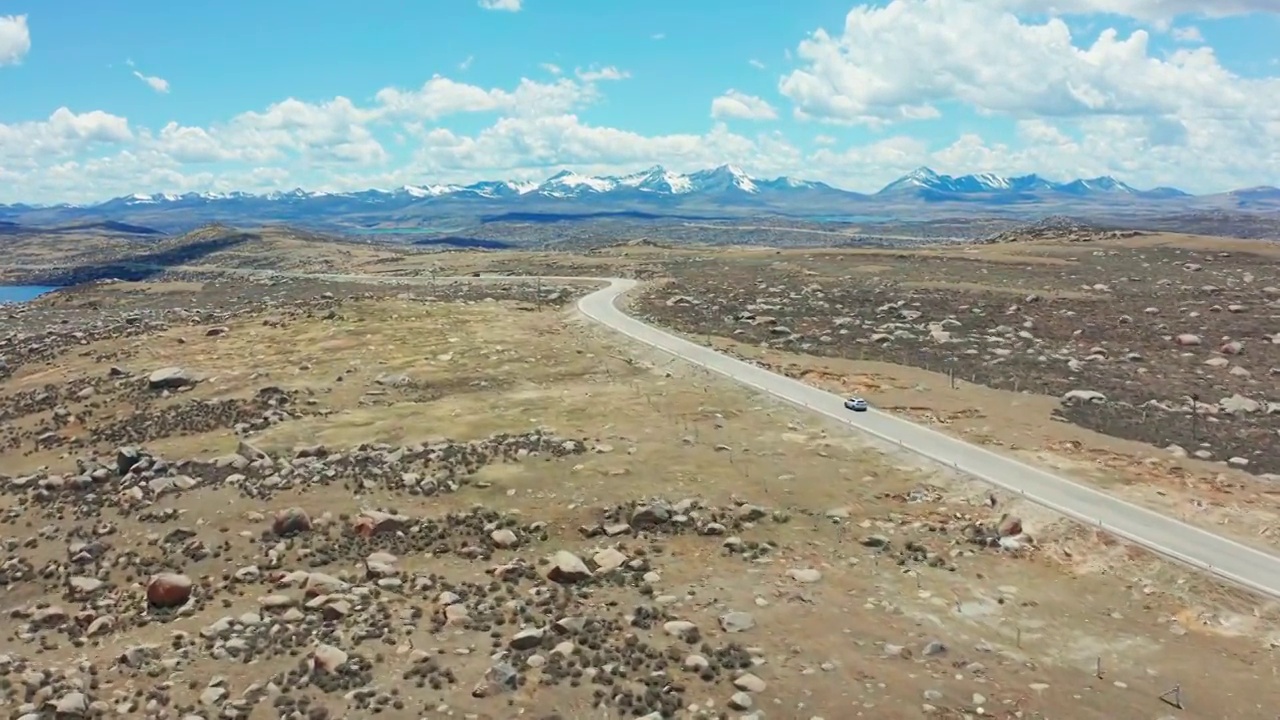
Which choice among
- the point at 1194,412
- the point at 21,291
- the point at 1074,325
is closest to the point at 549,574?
the point at 1194,412

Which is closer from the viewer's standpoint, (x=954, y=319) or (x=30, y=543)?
(x=30, y=543)

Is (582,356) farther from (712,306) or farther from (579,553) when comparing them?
(579,553)

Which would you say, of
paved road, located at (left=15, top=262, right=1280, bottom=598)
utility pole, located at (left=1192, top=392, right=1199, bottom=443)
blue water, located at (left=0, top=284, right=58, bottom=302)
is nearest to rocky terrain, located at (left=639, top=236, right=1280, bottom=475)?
utility pole, located at (left=1192, top=392, right=1199, bottom=443)

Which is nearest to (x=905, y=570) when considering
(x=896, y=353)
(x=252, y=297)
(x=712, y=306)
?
(x=896, y=353)

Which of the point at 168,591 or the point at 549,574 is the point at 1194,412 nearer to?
the point at 549,574

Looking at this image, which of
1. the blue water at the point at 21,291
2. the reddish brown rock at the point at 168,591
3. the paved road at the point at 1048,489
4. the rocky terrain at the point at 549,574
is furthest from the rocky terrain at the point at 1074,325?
the blue water at the point at 21,291

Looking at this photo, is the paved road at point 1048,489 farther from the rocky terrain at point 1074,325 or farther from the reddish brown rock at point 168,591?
the reddish brown rock at point 168,591

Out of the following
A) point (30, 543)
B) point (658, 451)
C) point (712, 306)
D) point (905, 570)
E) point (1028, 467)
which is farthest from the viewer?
point (712, 306)
